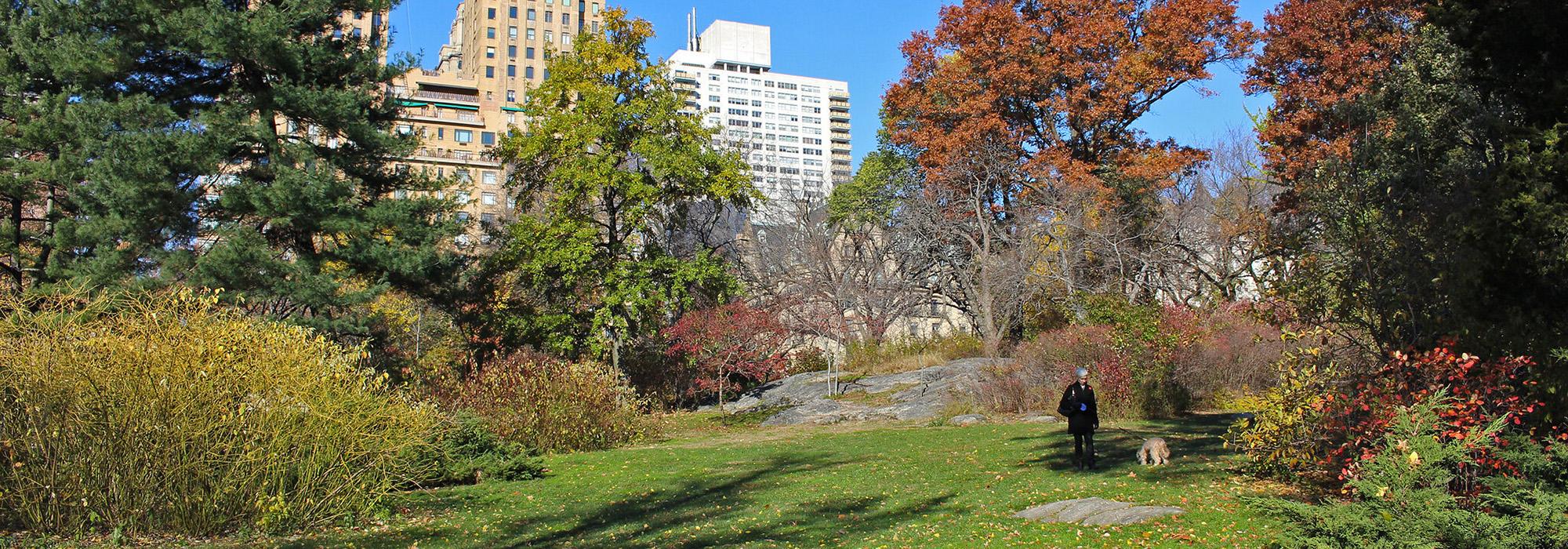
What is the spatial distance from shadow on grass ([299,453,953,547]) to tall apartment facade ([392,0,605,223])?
77.1 m

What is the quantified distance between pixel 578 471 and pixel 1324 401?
10.2 metres

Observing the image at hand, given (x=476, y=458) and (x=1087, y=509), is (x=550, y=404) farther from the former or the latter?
(x=1087, y=509)

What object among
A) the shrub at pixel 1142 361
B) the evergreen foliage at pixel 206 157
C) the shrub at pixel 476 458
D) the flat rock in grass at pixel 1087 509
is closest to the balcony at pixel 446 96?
the evergreen foliage at pixel 206 157

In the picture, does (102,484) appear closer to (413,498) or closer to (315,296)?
(413,498)

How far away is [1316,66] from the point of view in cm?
2484

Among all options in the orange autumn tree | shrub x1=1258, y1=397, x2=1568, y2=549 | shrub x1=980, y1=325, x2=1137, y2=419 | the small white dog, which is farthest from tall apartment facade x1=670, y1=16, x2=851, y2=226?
shrub x1=1258, y1=397, x2=1568, y2=549

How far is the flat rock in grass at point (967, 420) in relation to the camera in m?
21.9

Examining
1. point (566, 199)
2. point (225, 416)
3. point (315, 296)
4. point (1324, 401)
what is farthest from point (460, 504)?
point (566, 199)

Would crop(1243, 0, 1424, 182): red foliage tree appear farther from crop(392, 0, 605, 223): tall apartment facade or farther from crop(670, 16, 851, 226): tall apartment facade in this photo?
crop(670, 16, 851, 226): tall apartment facade

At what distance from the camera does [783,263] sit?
134ft

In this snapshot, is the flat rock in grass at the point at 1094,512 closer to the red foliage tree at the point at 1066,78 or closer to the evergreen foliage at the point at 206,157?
the evergreen foliage at the point at 206,157

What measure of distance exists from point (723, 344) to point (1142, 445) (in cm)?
1564

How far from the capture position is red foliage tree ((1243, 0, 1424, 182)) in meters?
23.4

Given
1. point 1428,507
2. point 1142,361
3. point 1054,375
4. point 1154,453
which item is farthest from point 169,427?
point 1054,375
